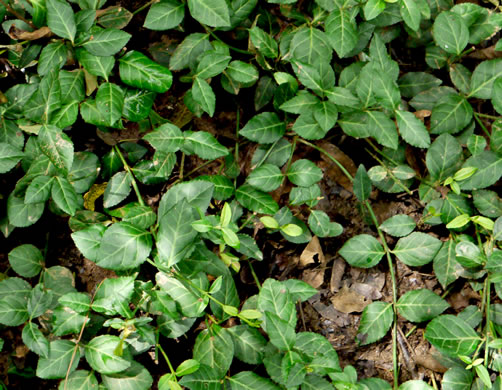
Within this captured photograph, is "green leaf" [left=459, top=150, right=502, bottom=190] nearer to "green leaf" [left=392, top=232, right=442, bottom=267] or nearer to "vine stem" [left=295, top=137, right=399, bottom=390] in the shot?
"green leaf" [left=392, top=232, right=442, bottom=267]

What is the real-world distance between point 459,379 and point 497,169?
3.06ft

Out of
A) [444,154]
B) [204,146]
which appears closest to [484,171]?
[444,154]

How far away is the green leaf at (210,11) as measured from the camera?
6.60ft

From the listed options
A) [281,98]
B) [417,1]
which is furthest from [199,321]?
[417,1]

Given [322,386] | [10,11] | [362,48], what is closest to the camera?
[322,386]

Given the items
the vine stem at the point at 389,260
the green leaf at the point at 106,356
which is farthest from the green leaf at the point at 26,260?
the vine stem at the point at 389,260

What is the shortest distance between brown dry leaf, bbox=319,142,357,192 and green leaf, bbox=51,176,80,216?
1196 millimetres

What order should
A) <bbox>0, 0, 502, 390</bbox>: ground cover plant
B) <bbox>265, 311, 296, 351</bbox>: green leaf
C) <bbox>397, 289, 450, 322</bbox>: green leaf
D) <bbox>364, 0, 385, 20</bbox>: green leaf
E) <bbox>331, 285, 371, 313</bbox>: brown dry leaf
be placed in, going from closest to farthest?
<bbox>265, 311, 296, 351</bbox>: green leaf, <bbox>0, 0, 502, 390</bbox>: ground cover plant, <bbox>364, 0, 385, 20</bbox>: green leaf, <bbox>397, 289, 450, 322</bbox>: green leaf, <bbox>331, 285, 371, 313</bbox>: brown dry leaf

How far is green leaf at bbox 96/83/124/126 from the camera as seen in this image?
1.97m

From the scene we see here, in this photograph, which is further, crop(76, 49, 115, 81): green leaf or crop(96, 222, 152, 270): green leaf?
crop(76, 49, 115, 81): green leaf

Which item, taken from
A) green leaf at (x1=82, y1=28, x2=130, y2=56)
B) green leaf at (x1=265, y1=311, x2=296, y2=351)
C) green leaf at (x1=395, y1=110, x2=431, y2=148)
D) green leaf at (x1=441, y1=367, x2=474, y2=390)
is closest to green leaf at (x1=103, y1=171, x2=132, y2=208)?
green leaf at (x1=82, y1=28, x2=130, y2=56)

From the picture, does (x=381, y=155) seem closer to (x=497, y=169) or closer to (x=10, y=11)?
(x=497, y=169)

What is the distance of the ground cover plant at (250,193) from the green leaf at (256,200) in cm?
1

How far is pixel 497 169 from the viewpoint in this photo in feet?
6.97
